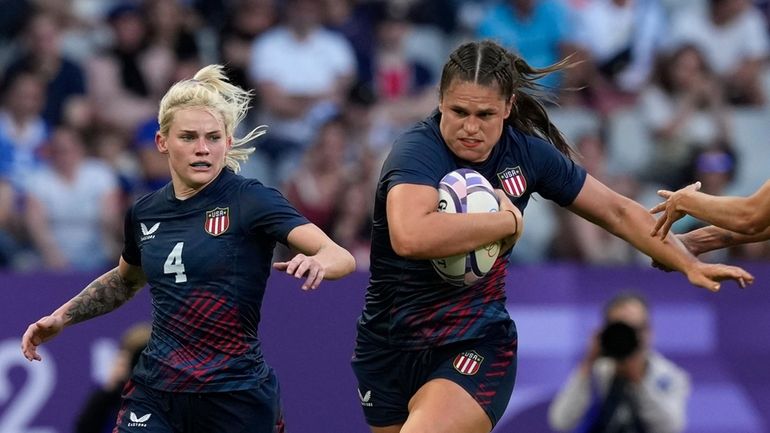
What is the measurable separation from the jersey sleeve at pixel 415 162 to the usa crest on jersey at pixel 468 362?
0.80 metres

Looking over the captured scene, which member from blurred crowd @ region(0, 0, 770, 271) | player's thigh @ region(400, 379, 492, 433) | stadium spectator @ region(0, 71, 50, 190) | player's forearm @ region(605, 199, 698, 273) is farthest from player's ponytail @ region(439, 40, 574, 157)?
stadium spectator @ region(0, 71, 50, 190)

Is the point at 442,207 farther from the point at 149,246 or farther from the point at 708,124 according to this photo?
the point at 708,124

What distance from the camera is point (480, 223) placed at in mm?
5859

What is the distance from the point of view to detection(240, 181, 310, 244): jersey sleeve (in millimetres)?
5770

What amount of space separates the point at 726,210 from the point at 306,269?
6.67ft

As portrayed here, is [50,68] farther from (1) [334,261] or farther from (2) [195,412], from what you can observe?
(1) [334,261]

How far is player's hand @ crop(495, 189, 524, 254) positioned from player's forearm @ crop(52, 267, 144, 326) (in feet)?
5.73

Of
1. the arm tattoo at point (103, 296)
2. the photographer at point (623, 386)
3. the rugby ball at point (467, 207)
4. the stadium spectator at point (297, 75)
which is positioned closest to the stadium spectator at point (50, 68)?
the stadium spectator at point (297, 75)

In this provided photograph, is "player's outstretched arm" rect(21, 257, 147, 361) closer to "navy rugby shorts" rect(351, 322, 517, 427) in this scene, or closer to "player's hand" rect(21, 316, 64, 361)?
"player's hand" rect(21, 316, 64, 361)

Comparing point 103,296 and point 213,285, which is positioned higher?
point 213,285

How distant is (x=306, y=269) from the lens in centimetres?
522

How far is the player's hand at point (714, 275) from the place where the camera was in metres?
5.93

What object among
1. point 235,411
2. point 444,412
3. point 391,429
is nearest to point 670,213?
point 444,412

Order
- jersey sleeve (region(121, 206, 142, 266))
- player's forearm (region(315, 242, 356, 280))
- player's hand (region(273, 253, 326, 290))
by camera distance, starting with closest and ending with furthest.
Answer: player's hand (region(273, 253, 326, 290)), player's forearm (region(315, 242, 356, 280)), jersey sleeve (region(121, 206, 142, 266))
